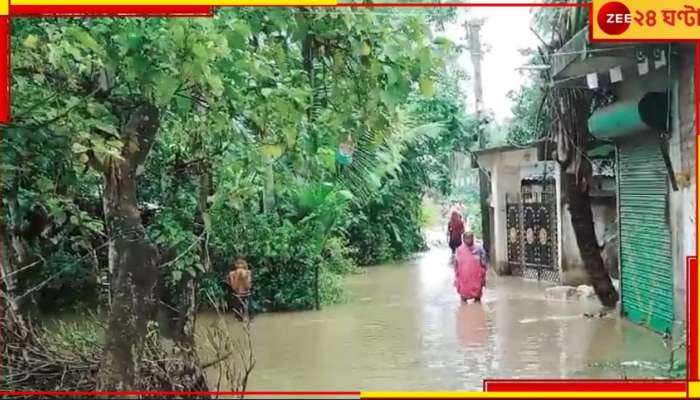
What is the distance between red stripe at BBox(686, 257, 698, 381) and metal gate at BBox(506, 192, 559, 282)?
231 centimetres

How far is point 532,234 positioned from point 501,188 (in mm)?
465

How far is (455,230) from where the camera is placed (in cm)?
514

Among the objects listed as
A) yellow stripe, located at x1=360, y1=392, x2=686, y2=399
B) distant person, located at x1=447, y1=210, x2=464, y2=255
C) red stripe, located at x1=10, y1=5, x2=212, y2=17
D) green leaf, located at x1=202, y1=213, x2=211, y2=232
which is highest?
red stripe, located at x1=10, y1=5, x2=212, y2=17

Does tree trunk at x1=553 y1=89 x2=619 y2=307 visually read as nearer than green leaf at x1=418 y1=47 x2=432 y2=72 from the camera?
No

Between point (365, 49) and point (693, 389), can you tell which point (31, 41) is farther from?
point (693, 389)

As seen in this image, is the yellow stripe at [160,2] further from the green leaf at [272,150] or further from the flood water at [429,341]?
the flood water at [429,341]

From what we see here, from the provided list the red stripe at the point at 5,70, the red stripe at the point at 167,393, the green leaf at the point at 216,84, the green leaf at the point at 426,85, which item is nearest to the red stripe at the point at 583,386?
the red stripe at the point at 167,393

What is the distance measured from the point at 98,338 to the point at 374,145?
1.64 meters

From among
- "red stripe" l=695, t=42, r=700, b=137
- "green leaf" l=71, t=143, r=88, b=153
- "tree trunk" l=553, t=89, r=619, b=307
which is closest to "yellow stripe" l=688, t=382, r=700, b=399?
"red stripe" l=695, t=42, r=700, b=137

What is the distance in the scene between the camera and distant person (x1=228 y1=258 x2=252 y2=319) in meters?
4.23

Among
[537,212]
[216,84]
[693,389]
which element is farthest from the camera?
[537,212]

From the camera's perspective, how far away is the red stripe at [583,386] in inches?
149

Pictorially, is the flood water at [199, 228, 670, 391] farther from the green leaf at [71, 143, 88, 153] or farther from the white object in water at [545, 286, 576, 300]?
the green leaf at [71, 143, 88, 153]

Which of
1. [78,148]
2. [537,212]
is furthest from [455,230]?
[78,148]
